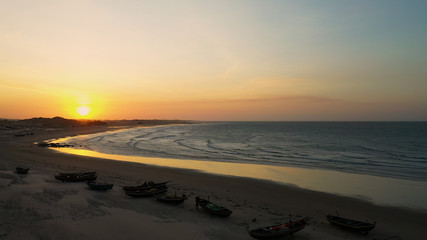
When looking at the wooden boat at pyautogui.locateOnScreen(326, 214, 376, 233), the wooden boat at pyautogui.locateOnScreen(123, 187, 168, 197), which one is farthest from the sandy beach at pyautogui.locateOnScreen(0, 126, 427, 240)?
the wooden boat at pyautogui.locateOnScreen(123, 187, 168, 197)

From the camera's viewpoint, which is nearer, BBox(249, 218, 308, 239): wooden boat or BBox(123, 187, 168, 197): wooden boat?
BBox(249, 218, 308, 239): wooden boat

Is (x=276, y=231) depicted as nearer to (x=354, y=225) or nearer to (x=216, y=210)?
(x=216, y=210)

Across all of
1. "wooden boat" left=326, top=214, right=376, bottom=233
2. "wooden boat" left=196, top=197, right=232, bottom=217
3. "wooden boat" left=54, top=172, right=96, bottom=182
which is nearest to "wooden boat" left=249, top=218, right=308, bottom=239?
"wooden boat" left=326, top=214, right=376, bottom=233

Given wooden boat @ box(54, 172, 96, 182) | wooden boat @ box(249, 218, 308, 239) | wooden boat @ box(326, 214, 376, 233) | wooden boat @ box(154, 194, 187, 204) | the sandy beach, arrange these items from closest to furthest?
wooden boat @ box(249, 218, 308, 239)
the sandy beach
wooden boat @ box(326, 214, 376, 233)
wooden boat @ box(154, 194, 187, 204)
wooden boat @ box(54, 172, 96, 182)

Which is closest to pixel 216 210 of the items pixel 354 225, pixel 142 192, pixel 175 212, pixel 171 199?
pixel 175 212

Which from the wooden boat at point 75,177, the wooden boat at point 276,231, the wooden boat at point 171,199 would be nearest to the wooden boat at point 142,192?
the wooden boat at point 171,199

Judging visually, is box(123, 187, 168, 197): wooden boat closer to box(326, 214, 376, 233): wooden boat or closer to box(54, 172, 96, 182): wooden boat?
box(54, 172, 96, 182): wooden boat

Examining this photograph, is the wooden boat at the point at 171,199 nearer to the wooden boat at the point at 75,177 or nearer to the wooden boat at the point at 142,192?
the wooden boat at the point at 142,192

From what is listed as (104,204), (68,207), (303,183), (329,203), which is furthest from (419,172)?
(68,207)

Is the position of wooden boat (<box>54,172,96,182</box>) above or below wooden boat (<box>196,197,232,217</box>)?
above

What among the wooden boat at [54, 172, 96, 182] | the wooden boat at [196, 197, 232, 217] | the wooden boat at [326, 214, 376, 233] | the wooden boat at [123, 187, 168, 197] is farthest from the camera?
the wooden boat at [54, 172, 96, 182]
